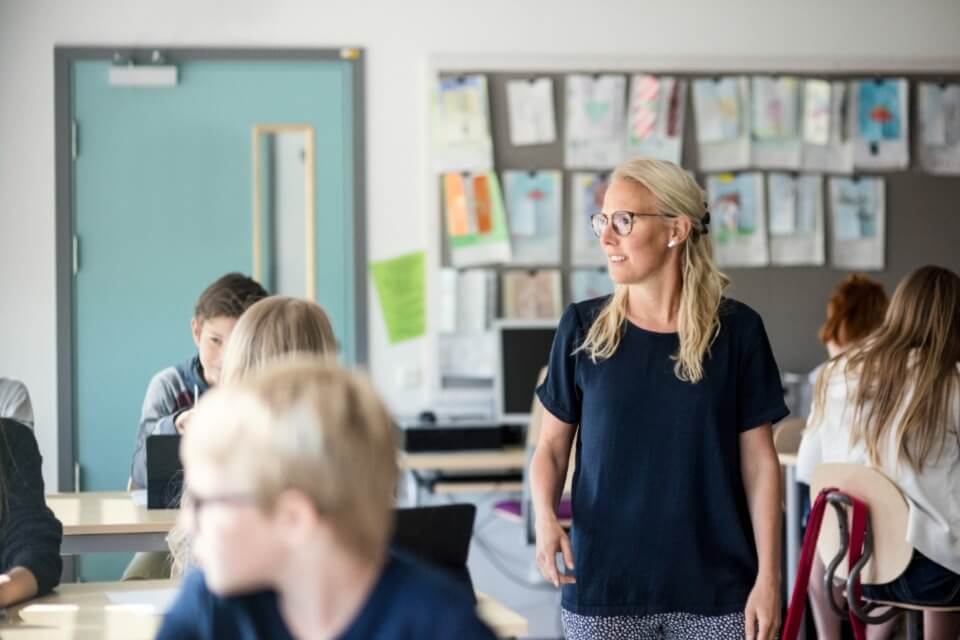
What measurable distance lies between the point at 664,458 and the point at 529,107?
3.28m

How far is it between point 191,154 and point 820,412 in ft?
8.76

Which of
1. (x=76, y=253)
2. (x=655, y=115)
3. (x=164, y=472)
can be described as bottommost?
(x=164, y=472)

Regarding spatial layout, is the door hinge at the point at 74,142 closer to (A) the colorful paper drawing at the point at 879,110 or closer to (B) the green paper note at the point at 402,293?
(B) the green paper note at the point at 402,293

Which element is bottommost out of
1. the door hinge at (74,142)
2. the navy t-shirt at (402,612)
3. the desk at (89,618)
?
the desk at (89,618)

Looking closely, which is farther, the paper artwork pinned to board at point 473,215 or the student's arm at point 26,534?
the paper artwork pinned to board at point 473,215

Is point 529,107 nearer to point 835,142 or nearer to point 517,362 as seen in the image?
point 517,362

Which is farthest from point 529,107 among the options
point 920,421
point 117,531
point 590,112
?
point 117,531

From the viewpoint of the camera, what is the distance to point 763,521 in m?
2.24

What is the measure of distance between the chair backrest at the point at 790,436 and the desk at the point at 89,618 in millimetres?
2238

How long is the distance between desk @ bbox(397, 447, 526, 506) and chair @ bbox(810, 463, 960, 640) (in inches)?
60.7

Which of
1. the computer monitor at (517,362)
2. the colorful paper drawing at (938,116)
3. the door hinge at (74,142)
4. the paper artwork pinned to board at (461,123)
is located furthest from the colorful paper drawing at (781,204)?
the door hinge at (74,142)

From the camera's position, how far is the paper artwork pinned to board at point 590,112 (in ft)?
17.5

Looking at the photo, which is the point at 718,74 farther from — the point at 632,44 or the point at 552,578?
the point at 552,578

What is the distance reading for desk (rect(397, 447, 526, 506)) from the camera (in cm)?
480
